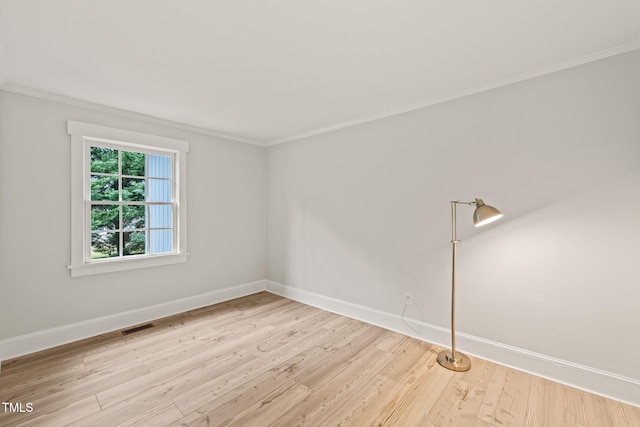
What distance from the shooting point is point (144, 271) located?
3.35 metres

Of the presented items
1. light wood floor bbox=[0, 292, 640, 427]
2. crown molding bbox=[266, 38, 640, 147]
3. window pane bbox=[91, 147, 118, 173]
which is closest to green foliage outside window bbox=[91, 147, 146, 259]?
window pane bbox=[91, 147, 118, 173]

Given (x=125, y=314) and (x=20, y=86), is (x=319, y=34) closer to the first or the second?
(x=20, y=86)

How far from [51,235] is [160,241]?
105 cm

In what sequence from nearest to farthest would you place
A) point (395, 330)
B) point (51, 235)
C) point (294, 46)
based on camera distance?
point (294, 46) < point (51, 235) < point (395, 330)

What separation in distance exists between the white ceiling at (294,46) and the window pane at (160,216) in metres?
1.28

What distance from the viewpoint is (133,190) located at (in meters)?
3.38

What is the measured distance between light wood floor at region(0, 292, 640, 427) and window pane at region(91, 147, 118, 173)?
1.88 metres

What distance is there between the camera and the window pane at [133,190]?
3.30 m

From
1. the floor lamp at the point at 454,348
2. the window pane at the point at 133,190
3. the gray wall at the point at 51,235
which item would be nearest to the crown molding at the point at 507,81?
the floor lamp at the point at 454,348

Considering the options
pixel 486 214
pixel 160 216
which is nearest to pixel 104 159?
pixel 160 216

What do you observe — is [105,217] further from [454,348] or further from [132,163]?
[454,348]

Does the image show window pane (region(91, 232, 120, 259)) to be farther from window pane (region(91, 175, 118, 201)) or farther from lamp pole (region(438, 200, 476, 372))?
lamp pole (region(438, 200, 476, 372))

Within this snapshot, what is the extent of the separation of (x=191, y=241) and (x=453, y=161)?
3.39m

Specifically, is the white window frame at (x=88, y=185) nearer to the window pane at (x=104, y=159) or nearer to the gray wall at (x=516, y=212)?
the window pane at (x=104, y=159)
